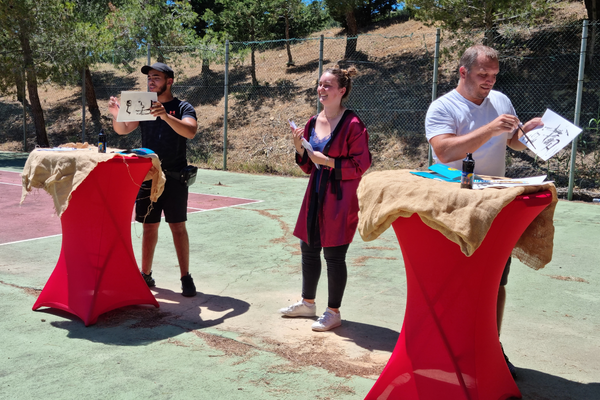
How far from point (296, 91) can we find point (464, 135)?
1820cm

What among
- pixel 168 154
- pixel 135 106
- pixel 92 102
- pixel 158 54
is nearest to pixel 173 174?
pixel 168 154

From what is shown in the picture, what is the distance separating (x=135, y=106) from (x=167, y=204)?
0.96 m

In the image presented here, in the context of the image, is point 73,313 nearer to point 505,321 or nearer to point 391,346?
point 391,346

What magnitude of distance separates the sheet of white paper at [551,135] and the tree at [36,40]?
1636 cm

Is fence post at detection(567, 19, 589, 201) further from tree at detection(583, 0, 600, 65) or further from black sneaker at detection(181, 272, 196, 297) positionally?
black sneaker at detection(181, 272, 196, 297)

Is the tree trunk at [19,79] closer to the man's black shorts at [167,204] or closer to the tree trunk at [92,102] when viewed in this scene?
the tree trunk at [92,102]

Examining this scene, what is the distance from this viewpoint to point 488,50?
10.2 feet

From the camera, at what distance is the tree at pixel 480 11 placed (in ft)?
47.1

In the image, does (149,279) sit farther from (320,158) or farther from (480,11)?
(480,11)

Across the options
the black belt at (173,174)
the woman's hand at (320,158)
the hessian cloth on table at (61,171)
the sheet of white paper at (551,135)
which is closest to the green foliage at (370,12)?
the black belt at (173,174)

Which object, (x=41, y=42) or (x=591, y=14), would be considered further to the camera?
(x=41, y=42)

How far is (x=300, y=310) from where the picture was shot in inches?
169

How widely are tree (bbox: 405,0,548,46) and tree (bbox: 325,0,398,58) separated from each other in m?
5.93

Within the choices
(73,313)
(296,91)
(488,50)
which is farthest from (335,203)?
(296,91)
